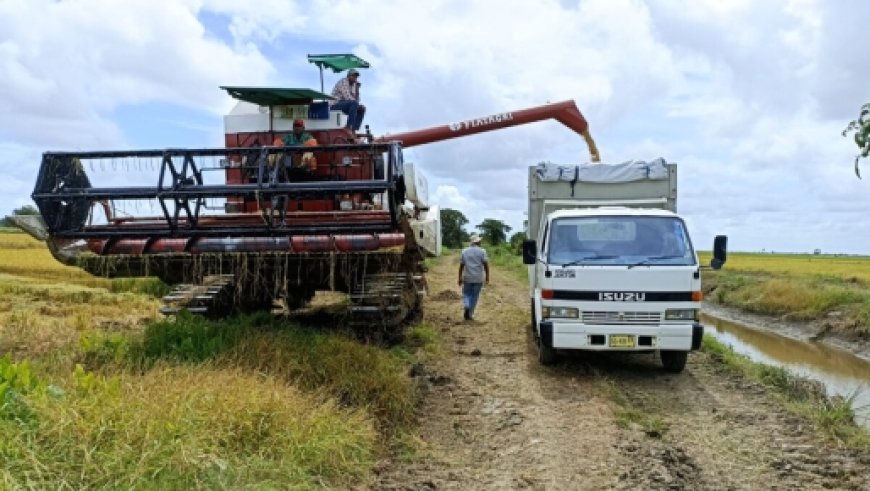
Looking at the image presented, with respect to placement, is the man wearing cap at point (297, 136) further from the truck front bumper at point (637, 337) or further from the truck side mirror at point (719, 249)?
the truck side mirror at point (719, 249)

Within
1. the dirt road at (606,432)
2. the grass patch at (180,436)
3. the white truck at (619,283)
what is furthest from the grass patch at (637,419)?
the grass patch at (180,436)

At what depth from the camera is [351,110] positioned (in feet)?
36.6

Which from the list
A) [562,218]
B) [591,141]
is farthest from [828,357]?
[562,218]

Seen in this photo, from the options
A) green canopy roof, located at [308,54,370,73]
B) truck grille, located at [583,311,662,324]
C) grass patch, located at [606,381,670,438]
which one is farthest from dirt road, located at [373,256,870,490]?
green canopy roof, located at [308,54,370,73]

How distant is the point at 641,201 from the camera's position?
10.9 meters

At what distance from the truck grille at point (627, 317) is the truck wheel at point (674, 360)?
0.86m

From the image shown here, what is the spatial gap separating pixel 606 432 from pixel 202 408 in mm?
3250

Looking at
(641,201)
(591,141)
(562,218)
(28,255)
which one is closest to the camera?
(562,218)

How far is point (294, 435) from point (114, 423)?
3.72 ft

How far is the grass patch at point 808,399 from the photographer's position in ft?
20.9

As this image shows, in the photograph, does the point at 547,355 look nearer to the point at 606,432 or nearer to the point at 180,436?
the point at 606,432

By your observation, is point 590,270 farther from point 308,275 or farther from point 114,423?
point 114,423

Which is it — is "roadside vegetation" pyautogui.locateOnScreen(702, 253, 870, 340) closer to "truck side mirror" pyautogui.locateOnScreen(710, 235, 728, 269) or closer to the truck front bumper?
"truck side mirror" pyautogui.locateOnScreen(710, 235, 728, 269)

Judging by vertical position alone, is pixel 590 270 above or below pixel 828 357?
above
